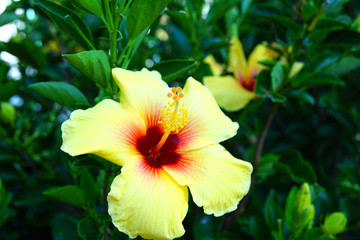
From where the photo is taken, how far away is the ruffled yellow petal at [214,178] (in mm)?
1139

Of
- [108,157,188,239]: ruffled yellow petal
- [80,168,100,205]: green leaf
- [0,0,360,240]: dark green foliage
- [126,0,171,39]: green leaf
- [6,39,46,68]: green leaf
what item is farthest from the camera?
[6,39,46,68]: green leaf

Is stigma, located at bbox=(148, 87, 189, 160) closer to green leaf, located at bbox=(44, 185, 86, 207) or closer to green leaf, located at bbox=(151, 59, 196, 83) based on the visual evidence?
green leaf, located at bbox=(151, 59, 196, 83)

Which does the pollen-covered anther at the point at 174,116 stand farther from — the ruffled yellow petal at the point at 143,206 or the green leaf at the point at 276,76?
the green leaf at the point at 276,76

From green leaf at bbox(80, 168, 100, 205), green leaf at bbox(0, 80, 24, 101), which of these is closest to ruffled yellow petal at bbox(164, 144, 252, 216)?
green leaf at bbox(80, 168, 100, 205)

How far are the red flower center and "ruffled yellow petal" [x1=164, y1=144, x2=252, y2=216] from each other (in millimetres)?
63

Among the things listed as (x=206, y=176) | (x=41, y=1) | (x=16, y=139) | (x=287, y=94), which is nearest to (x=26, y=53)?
(x=16, y=139)

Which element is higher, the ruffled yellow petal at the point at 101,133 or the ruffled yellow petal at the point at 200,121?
the ruffled yellow petal at the point at 101,133

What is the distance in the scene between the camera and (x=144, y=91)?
126 centimetres

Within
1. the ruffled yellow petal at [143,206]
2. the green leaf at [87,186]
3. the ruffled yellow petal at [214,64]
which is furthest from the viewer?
the ruffled yellow petal at [214,64]

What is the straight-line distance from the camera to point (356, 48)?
172cm

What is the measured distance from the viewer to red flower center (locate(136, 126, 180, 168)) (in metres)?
1.28

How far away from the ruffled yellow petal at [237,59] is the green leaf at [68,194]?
100 centimetres

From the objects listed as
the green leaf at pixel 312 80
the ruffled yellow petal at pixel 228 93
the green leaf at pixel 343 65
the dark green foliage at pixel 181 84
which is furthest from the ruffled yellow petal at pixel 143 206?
the green leaf at pixel 343 65

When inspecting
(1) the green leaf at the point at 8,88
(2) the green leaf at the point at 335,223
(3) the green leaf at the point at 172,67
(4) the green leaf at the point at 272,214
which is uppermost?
(3) the green leaf at the point at 172,67
